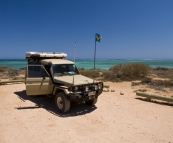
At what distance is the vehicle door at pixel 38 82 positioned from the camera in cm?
690

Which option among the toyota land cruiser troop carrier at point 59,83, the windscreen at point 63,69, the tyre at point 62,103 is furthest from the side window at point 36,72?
the tyre at point 62,103

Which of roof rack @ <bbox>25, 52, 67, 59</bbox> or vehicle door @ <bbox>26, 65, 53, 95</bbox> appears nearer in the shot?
vehicle door @ <bbox>26, 65, 53, 95</bbox>

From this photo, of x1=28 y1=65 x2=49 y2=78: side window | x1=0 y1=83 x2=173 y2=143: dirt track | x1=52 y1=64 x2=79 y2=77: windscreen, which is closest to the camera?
x1=0 y1=83 x2=173 y2=143: dirt track

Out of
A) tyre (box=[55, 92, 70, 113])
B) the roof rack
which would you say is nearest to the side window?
the roof rack

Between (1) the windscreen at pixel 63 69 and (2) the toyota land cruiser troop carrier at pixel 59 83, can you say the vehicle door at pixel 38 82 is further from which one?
(1) the windscreen at pixel 63 69

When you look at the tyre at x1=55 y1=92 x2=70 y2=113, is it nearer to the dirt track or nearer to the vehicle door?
the dirt track

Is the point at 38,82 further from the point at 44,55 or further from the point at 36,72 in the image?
the point at 44,55

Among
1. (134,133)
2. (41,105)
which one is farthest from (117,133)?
(41,105)

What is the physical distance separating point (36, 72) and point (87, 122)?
3328 mm

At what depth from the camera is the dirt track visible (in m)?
4.66

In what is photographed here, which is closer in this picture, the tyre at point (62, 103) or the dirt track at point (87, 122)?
the dirt track at point (87, 122)

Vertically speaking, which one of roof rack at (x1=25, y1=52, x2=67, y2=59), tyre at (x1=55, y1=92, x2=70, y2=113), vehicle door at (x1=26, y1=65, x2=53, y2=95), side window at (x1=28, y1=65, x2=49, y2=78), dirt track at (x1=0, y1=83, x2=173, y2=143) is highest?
roof rack at (x1=25, y1=52, x2=67, y2=59)

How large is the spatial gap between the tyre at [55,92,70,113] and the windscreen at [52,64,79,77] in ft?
3.59

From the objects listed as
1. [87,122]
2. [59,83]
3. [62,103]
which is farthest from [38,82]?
[87,122]
